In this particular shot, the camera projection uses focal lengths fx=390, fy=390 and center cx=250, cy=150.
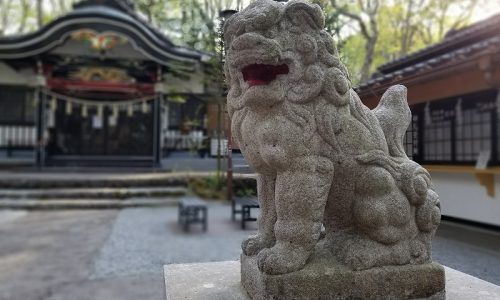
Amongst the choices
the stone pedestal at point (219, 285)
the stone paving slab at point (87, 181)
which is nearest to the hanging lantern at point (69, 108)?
the stone paving slab at point (87, 181)

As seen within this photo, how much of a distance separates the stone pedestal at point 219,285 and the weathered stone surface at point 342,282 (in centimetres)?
15

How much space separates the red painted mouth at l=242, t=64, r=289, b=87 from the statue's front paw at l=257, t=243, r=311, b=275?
881 millimetres

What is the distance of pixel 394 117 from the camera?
248 cm

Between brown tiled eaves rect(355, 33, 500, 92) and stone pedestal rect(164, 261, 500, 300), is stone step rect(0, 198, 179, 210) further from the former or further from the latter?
stone pedestal rect(164, 261, 500, 300)

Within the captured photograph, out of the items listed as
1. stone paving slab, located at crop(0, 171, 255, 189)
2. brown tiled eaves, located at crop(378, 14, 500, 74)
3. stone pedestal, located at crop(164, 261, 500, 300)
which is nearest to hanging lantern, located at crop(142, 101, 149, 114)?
stone paving slab, located at crop(0, 171, 255, 189)

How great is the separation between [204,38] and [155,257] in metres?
5.56

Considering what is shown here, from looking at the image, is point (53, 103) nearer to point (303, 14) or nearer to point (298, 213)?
point (303, 14)

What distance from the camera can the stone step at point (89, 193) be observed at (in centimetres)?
995

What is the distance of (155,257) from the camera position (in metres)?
5.69

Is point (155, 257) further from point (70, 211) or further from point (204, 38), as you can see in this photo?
point (204, 38)

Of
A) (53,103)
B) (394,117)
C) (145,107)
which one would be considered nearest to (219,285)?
(394,117)

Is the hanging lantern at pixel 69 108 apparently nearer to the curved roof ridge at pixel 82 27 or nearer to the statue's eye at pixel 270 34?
the curved roof ridge at pixel 82 27

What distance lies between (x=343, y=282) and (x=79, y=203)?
876cm

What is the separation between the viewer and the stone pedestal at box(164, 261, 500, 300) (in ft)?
7.86
